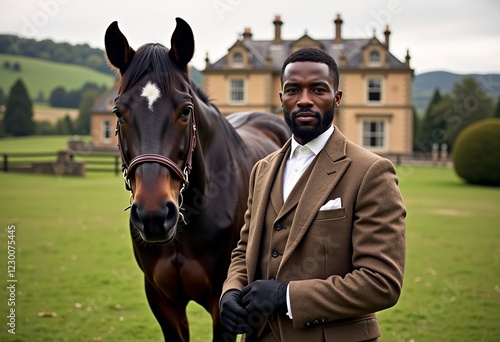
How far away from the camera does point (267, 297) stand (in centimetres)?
198

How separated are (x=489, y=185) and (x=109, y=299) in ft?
69.3

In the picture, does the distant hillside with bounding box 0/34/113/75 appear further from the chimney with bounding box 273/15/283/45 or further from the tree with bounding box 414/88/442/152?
the tree with bounding box 414/88/442/152

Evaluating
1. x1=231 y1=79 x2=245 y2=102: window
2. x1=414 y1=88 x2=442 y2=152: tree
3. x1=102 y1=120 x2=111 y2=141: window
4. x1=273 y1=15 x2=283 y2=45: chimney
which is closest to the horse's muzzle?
x1=231 y1=79 x2=245 y2=102: window

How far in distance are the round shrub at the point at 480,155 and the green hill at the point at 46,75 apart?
54.9 meters

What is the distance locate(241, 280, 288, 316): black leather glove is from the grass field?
370cm

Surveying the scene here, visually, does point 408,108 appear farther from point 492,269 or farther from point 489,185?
point 492,269

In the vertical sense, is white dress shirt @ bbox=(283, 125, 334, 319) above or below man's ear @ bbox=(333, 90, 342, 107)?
below

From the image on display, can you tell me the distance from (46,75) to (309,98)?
82250 millimetres

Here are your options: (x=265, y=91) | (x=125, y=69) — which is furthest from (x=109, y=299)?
(x=265, y=91)

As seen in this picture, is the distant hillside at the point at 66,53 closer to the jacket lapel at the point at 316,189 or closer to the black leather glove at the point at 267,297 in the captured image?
the jacket lapel at the point at 316,189

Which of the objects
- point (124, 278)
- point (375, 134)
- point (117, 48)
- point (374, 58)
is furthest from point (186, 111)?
point (375, 134)

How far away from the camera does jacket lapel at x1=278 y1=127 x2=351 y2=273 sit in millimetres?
2021

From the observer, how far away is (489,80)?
39.1 feet

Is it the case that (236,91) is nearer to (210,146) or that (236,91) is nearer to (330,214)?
(210,146)
